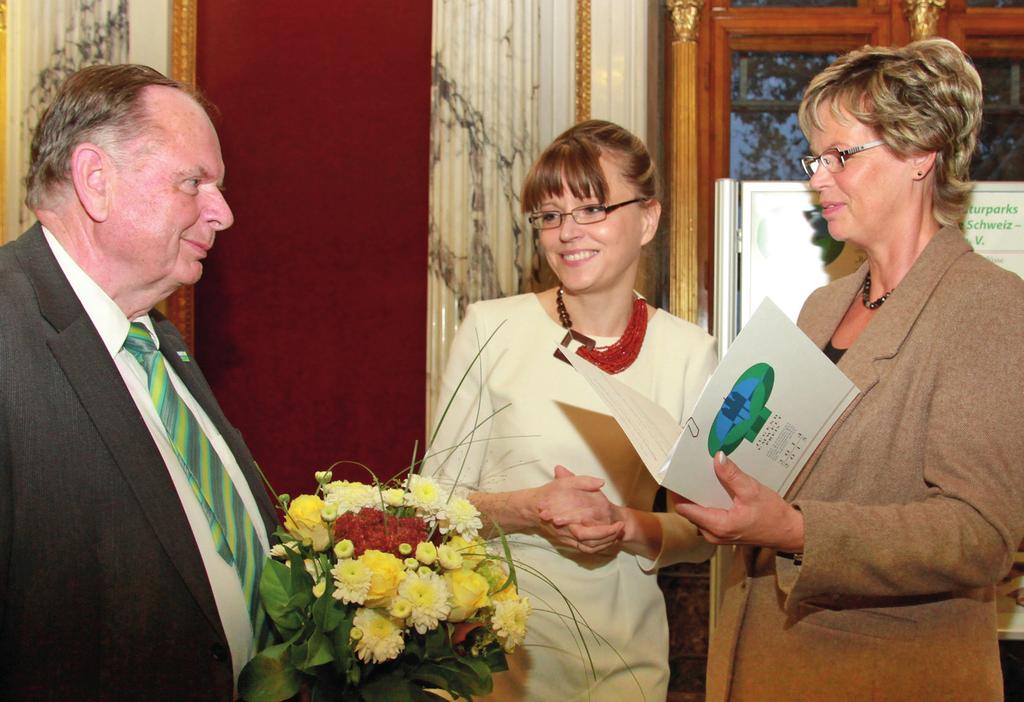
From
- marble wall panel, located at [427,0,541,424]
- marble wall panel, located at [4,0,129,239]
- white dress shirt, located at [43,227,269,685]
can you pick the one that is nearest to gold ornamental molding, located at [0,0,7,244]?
marble wall panel, located at [4,0,129,239]

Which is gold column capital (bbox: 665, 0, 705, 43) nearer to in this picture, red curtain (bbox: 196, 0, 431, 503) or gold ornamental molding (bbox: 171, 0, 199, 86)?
red curtain (bbox: 196, 0, 431, 503)

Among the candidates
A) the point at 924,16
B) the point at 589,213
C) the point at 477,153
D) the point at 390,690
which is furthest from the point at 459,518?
the point at 924,16

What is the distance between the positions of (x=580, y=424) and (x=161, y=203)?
1.04 m

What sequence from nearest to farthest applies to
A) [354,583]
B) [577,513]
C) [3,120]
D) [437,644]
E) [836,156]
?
1. [354,583]
2. [437,644]
3. [836,156]
4. [577,513]
5. [3,120]

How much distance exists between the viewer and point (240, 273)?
4.41 meters

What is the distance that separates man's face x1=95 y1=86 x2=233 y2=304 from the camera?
1689 millimetres

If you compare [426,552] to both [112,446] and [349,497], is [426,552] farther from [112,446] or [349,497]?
[112,446]

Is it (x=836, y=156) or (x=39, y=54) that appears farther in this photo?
(x=39, y=54)

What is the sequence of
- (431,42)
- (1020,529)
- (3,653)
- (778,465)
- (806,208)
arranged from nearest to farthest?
(3,653)
(1020,529)
(778,465)
(806,208)
(431,42)

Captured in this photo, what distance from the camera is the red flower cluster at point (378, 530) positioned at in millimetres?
1449

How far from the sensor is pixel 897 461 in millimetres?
1702

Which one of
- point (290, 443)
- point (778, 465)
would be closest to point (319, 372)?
point (290, 443)

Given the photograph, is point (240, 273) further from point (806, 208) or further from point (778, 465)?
point (778, 465)

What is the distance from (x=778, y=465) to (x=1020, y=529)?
1.30 ft
